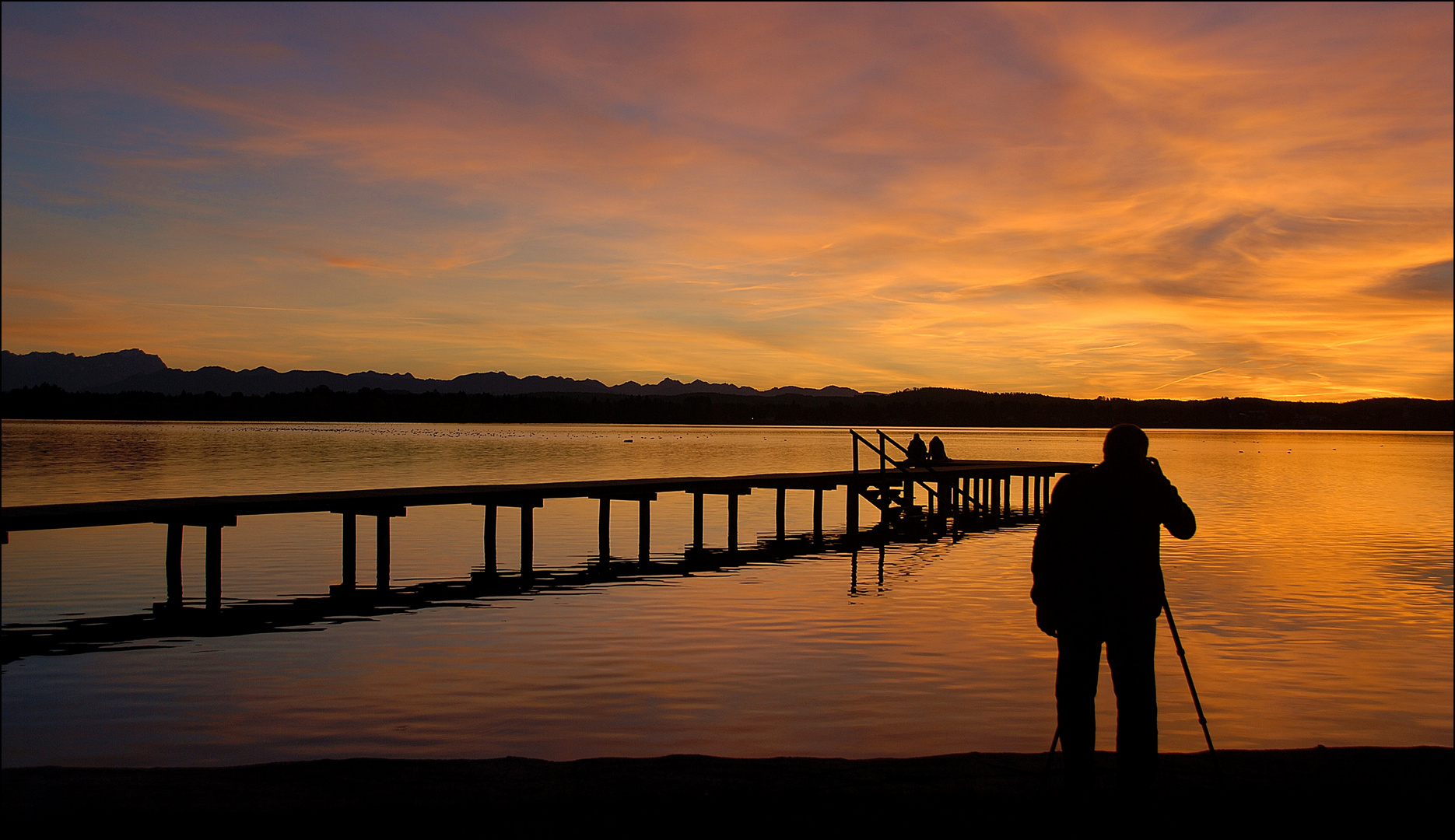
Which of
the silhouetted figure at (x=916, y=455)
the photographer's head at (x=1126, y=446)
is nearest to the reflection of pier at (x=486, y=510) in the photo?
the silhouetted figure at (x=916, y=455)

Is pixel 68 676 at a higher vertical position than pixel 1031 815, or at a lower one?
Answer: lower

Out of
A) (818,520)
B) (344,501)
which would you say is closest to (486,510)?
(344,501)

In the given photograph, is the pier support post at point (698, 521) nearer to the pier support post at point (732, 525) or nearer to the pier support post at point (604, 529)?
the pier support post at point (732, 525)

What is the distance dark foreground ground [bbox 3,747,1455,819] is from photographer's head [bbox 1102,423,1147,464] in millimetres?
2090

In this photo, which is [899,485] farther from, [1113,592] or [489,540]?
[1113,592]

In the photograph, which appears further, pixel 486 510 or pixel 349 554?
pixel 486 510

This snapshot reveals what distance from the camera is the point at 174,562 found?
69.0ft

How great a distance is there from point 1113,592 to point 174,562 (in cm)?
1966

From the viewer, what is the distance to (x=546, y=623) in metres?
18.3

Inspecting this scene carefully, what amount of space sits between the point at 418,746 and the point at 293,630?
8.22m

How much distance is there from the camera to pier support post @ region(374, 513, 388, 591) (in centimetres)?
2292

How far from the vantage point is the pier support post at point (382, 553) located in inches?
902

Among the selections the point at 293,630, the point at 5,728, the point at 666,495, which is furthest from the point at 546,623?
the point at 666,495

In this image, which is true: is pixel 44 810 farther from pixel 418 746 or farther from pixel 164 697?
pixel 164 697
